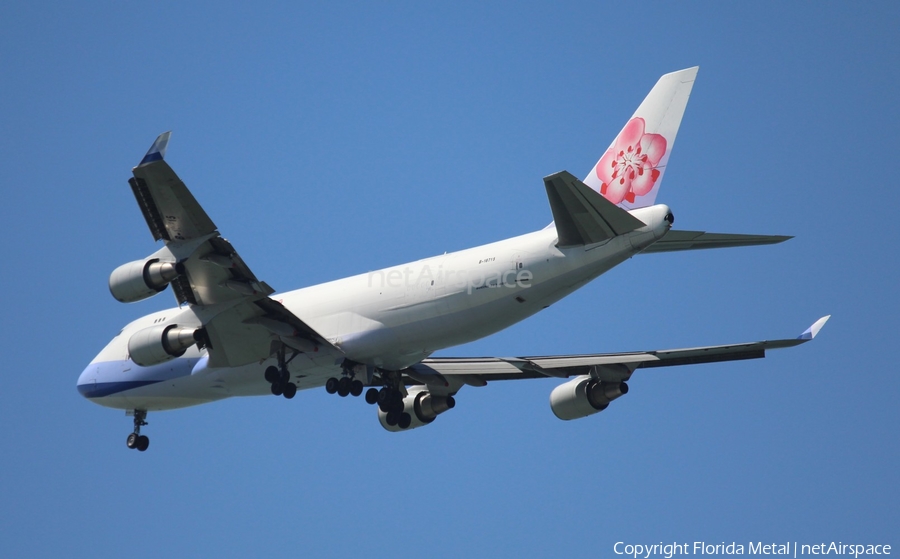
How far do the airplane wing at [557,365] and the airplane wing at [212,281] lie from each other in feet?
17.0

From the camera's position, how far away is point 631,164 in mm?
23156

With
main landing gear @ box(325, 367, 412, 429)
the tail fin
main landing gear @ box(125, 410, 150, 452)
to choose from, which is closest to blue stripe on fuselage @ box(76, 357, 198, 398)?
main landing gear @ box(125, 410, 150, 452)

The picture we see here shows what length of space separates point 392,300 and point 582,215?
529cm

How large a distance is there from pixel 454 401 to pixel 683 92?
11195 millimetres

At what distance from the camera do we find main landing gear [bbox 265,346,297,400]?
2500 cm

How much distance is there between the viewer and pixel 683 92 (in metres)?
23.0

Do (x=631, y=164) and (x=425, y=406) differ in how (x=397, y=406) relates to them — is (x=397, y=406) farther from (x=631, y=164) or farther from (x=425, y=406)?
(x=631, y=164)

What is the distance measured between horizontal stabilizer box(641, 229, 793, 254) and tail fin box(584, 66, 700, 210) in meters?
1.20

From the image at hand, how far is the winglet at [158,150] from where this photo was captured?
2081 centimetres

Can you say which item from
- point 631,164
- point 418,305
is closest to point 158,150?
point 418,305

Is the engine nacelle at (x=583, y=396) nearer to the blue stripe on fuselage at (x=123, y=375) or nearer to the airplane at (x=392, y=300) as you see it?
the airplane at (x=392, y=300)

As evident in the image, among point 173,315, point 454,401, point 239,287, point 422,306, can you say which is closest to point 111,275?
point 239,287

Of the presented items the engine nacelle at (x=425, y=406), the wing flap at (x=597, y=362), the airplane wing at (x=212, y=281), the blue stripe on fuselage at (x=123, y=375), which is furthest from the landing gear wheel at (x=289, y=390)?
the engine nacelle at (x=425, y=406)

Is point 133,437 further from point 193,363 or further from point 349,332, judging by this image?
point 349,332
